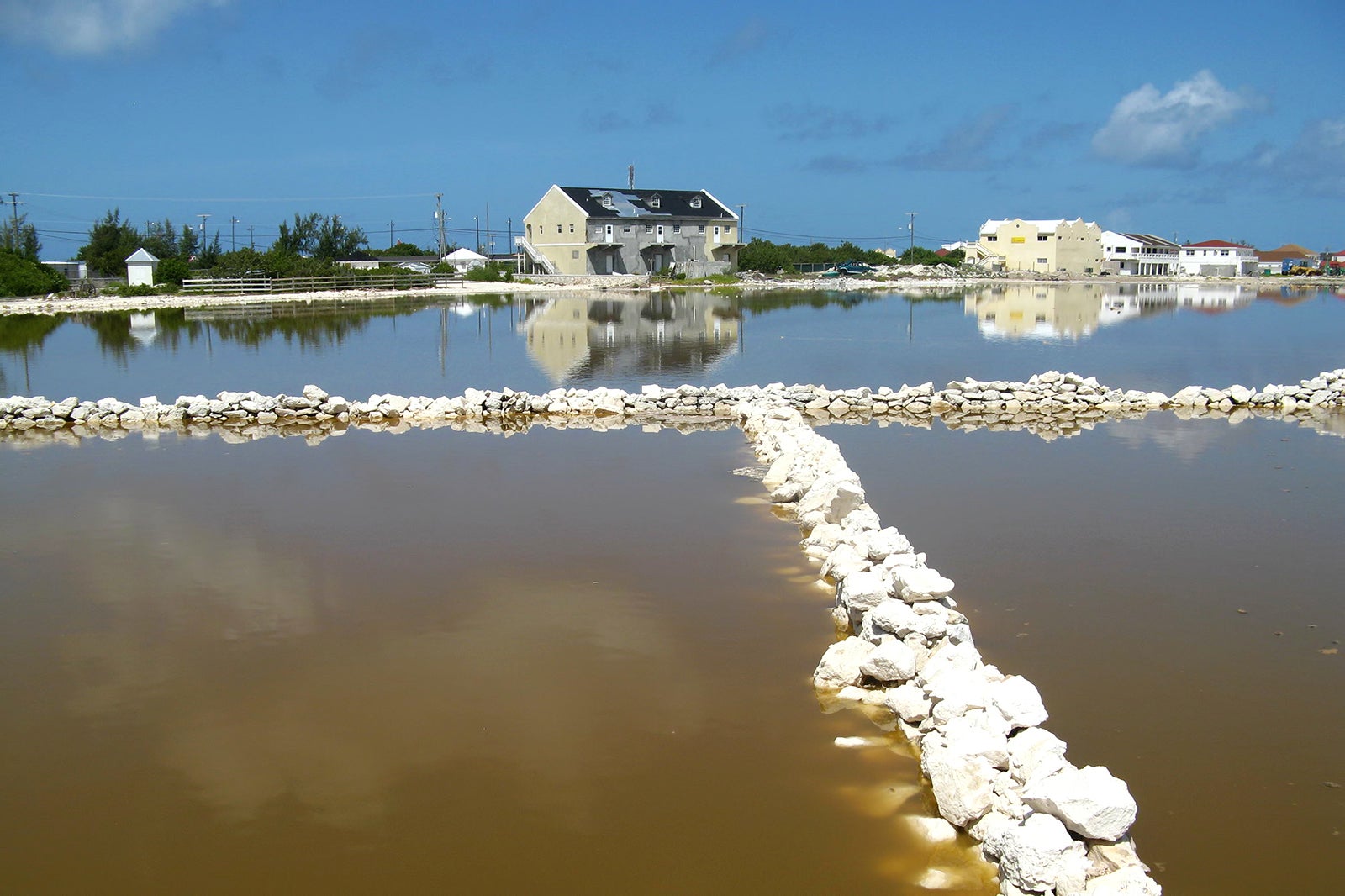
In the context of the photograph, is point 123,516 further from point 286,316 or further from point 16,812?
point 286,316

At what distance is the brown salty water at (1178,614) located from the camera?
490cm

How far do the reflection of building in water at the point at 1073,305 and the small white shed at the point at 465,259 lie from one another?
37.4 meters

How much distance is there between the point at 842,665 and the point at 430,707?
229 cm

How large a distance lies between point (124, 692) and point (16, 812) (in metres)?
1.24

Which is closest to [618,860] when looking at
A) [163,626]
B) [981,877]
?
[981,877]

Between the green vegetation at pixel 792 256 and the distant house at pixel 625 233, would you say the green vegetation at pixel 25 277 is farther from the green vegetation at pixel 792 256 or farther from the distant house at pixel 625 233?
the green vegetation at pixel 792 256

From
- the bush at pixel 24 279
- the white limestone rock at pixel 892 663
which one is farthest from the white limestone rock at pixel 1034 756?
the bush at pixel 24 279

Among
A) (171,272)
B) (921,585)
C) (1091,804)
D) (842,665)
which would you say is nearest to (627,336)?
(921,585)

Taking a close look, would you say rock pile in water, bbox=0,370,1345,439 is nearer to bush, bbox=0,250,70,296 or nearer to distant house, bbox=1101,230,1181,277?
bush, bbox=0,250,70,296

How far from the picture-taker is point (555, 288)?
211 ft

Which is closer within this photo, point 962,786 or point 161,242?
point 962,786

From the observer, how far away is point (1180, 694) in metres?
6.11

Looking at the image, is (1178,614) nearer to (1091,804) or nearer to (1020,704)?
(1020,704)

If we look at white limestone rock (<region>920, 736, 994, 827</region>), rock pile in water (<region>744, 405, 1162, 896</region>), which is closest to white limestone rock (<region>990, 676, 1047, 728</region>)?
rock pile in water (<region>744, 405, 1162, 896</region>)
